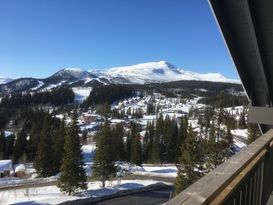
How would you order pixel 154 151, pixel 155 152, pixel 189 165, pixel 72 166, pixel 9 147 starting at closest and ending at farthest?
1. pixel 189 165
2. pixel 72 166
3. pixel 154 151
4. pixel 155 152
5. pixel 9 147

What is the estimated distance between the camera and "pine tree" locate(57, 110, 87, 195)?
3756cm

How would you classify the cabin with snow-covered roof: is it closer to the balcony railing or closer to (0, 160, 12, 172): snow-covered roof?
(0, 160, 12, 172): snow-covered roof

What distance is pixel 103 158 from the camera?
148 ft

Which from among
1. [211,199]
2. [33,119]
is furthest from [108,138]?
[33,119]

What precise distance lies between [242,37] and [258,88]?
2118 mm

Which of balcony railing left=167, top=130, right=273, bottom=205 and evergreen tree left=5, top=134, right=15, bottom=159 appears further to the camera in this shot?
evergreen tree left=5, top=134, right=15, bottom=159

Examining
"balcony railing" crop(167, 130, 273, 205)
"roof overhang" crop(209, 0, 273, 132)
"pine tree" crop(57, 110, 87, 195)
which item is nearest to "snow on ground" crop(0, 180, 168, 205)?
"pine tree" crop(57, 110, 87, 195)

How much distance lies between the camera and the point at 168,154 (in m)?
76.4

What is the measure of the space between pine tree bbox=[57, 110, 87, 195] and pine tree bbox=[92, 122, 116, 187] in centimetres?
422

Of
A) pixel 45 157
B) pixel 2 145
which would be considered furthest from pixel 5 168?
pixel 2 145

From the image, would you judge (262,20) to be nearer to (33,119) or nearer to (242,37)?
(242,37)

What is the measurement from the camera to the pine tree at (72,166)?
123ft

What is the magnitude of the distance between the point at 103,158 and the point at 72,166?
6.37 meters

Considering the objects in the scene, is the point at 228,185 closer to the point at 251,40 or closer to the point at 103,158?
the point at 251,40
